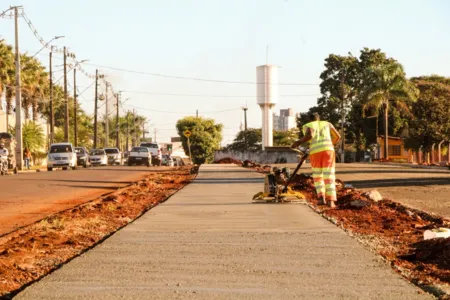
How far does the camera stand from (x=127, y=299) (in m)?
6.91

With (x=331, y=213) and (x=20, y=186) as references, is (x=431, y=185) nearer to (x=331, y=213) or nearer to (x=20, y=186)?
(x=331, y=213)

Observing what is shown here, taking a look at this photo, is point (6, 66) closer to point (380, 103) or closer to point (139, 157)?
point (139, 157)

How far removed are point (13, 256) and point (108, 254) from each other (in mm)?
1301

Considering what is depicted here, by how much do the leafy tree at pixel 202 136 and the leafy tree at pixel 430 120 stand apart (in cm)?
4943

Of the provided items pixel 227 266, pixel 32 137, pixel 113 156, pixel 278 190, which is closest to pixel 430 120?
pixel 113 156

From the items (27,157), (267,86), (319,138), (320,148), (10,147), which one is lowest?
(320,148)

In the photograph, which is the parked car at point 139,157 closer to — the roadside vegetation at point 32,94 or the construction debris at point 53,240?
the roadside vegetation at point 32,94

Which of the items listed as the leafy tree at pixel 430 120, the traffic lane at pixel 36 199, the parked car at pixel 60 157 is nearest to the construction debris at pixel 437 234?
the traffic lane at pixel 36 199

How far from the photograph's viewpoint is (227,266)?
28.6ft

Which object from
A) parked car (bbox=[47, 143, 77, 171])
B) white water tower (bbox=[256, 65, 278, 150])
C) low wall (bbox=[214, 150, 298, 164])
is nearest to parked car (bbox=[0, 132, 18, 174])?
parked car (bbox=[47, 143, 77, 171])

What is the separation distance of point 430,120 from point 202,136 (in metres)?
57.7

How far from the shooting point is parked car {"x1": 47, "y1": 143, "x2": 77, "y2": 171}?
5628 centimetres

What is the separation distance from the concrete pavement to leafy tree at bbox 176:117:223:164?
370 ft

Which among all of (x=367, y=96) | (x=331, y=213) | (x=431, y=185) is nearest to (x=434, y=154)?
(x=367, y=96)
